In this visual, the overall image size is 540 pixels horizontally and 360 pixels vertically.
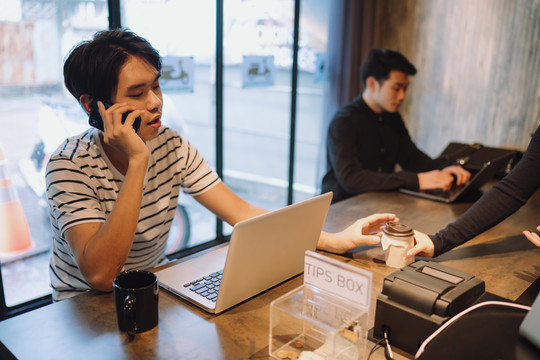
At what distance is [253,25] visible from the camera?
3355mm

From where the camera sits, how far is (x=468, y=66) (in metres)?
3.44

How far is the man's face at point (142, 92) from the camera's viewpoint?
136 centimetres

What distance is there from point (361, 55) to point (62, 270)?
2.86 metres

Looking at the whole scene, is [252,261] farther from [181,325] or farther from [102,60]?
[102,60]

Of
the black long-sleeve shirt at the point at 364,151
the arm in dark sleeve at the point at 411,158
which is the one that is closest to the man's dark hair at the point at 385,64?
the black long-sleeve shirt at the point at 364,151

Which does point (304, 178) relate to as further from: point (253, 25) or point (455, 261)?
point (455, 261)

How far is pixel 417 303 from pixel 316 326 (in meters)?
0.20

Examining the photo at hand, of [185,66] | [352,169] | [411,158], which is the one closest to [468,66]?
[411,158]

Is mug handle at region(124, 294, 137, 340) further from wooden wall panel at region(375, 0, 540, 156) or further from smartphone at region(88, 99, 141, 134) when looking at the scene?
wooden wall panel at region(375, 0, 540, 156)

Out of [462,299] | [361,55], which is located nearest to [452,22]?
[361,55]

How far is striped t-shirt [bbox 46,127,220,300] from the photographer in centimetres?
129

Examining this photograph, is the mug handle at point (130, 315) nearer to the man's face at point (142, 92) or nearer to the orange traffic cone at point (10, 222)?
the man's face at point (142, 92)

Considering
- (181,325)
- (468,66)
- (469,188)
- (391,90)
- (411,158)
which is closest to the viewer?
(181,325)

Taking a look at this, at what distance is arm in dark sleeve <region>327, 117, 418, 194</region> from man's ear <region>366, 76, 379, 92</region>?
0.27m
